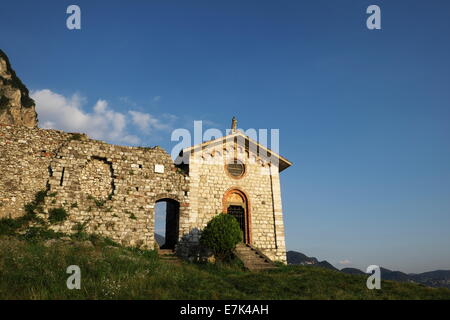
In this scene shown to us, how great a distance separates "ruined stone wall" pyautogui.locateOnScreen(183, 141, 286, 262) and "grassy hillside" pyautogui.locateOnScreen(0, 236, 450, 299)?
5.35 m

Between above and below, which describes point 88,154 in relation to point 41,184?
above

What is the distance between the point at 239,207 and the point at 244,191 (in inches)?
40.6

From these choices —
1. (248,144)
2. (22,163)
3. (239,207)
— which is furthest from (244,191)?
(22,163)

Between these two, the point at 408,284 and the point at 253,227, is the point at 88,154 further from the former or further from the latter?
the point at 408,284

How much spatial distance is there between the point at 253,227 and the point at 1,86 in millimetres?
36570

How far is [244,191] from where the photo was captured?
18.2 meters

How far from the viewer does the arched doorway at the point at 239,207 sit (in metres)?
17.6

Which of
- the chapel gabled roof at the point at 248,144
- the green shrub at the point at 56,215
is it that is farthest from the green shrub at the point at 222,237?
the green shrub at the point at 56,215

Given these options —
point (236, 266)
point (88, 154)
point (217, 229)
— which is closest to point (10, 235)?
point (88, 154)

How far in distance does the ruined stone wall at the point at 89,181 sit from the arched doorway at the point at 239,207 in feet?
8.70

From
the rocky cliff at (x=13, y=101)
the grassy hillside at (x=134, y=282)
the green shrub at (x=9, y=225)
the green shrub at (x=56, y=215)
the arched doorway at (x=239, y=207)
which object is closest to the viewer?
the grassy hillside at (x=134, y=282)

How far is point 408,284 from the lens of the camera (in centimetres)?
1088

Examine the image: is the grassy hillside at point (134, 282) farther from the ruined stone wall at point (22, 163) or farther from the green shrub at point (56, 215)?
the ruined stone wall at point (22, 163)

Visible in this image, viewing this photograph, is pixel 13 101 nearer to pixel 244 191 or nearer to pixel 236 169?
pixel 236 169
